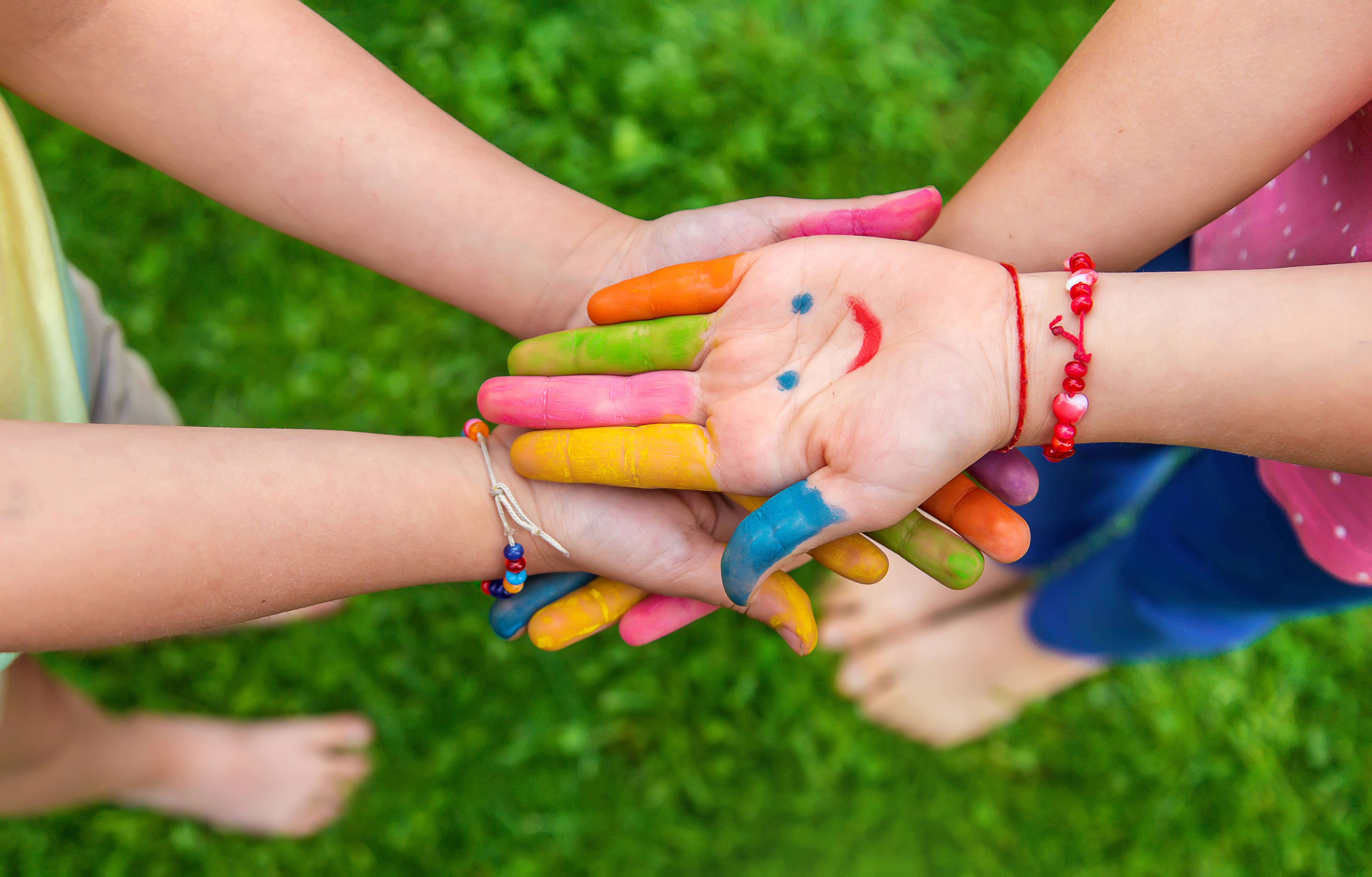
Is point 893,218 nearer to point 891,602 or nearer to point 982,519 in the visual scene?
point 982,519

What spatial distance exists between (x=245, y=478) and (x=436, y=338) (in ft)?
4.76

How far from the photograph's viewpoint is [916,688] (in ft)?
8.73

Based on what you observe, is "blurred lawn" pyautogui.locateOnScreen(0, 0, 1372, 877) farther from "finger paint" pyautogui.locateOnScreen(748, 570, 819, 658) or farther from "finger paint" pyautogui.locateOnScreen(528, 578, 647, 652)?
"finger paint" pyautogui.locateOnScreen(748, 570, 819, 658)

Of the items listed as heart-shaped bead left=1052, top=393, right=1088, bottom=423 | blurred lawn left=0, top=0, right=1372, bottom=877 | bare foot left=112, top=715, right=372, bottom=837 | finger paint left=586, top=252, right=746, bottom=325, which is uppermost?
heart-shaped bead left=1052, top=393, right=1088, bottom=423

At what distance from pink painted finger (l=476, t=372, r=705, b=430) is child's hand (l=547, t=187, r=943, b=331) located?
11.4 inches

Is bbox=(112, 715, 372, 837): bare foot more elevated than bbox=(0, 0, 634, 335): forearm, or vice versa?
bbox=(0, 0, 634, 335): forearm

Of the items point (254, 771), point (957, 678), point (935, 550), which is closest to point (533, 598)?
point (935, 550)

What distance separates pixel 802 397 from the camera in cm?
157

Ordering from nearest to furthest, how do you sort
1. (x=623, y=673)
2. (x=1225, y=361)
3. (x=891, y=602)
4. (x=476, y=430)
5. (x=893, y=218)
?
(x=1225, y=361) < (x=893, y=218) < (x=476, y=430) < (x=623, y=673) < (x=891, y=602)

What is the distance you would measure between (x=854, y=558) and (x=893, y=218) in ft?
2.22

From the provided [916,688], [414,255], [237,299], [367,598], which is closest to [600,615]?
[414,255]

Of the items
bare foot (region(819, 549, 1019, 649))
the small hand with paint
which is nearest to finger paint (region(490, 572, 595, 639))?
the small hand with paint

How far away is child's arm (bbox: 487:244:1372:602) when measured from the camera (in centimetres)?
130

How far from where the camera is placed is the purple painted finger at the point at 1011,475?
1.61 metres
